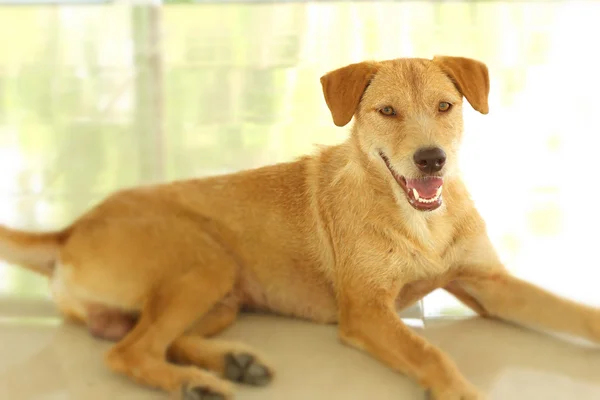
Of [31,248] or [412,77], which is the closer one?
[412,77]

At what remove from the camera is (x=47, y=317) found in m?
2.74

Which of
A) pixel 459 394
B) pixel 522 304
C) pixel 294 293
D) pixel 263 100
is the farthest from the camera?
pixel 263 100

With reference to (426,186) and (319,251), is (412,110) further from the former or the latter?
(319,251)

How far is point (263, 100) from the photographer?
3258 millimetres

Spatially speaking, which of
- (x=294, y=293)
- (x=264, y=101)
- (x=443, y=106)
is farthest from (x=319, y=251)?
(x=264, y=101)

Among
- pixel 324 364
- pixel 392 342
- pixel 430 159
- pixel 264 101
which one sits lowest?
pixel 324 364

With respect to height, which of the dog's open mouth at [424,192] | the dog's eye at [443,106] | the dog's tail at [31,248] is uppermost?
the dog's eye at [443,106]

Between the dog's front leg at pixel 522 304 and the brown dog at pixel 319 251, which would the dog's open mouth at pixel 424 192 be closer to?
the brown dog at pixel 319 251

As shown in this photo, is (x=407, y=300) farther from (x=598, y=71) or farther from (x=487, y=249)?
(x=598, y=71)

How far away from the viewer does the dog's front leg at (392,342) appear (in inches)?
76.2

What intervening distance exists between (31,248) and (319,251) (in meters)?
1.19

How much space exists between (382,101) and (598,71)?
A: 1.66 m

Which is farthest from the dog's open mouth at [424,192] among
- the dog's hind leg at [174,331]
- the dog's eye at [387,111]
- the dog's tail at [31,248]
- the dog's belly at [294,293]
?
the dog's tail at [31,248]

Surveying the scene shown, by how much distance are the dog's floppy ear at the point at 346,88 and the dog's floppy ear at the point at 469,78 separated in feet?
0.92
